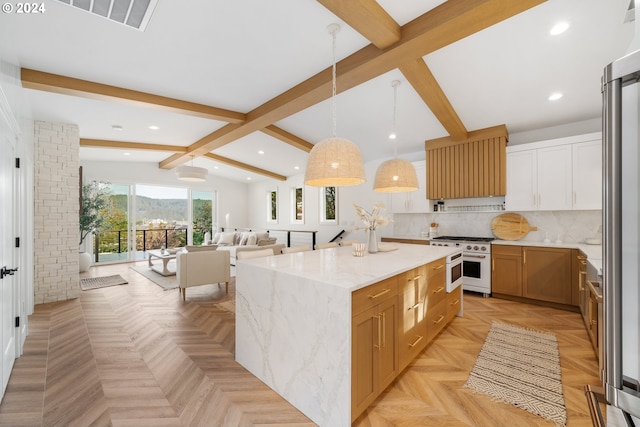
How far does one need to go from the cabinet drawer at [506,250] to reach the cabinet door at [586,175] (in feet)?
3.07

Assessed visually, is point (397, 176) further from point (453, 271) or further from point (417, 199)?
point (417, 199)

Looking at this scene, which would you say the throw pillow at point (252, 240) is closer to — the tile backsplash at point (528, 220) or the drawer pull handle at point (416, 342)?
the tile backsplash at point (528, 220)

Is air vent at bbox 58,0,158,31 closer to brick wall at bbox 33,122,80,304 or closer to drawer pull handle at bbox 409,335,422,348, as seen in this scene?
brick wall at bbox 33,122,80,304

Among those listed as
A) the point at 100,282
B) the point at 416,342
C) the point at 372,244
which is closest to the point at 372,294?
the point at 416,342

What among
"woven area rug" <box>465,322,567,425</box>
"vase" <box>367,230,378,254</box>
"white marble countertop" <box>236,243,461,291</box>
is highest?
"vase" <box>367,230,378,254</box>

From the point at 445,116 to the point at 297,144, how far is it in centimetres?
303

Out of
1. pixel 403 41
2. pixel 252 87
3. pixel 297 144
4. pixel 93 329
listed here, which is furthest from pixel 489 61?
pixel 93 329

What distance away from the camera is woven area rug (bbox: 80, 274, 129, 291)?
5.14 meters

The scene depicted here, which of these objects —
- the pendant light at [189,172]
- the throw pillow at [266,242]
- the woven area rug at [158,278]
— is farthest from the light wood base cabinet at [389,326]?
the pendant light at [189,172]

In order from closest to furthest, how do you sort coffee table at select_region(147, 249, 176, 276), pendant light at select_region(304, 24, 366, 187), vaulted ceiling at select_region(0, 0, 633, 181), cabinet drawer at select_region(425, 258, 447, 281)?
pendant light at select_region(304, 24, 366, 187), vaulted ceiling at select_region(0, 0, 633, 181), cabinet drawer at select_region(425, 258, 447, 281), coffee table at select_region(147, 249, 176, 276)

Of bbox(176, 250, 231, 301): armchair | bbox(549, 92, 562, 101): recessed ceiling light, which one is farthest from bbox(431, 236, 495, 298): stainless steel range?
bbox(176, 250, 231, 301): armchair

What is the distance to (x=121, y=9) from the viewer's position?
2.14 meters

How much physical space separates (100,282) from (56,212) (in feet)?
5.72

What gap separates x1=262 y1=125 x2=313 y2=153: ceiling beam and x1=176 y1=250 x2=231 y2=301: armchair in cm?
246
